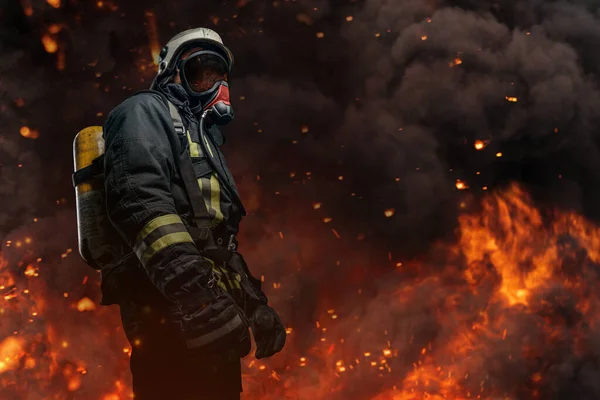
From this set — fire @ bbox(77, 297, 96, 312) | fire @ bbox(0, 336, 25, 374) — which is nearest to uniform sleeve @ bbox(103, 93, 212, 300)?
fire @ bbox(77, 297, 96, 312)

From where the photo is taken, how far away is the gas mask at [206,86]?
4.71 meters

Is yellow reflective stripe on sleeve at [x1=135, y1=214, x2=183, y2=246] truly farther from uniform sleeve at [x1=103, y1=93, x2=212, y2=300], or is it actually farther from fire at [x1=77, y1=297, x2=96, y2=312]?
fire at [x1=77, y1=297, x2=96, y2=312]

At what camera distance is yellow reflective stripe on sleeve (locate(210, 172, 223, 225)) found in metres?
4.44

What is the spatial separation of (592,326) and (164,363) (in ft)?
70.2

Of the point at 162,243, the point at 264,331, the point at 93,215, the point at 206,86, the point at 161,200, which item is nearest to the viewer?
the point at 162,243

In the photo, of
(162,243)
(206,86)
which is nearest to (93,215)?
(162,243)

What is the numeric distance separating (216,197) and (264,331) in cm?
102

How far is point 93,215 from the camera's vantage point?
420cm

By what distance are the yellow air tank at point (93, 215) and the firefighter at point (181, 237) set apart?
0.13 metres

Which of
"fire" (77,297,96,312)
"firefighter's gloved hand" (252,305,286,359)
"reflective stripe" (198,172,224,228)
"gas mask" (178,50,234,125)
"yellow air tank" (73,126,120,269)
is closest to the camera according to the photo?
"yellow air tank" (73,126,120,269)

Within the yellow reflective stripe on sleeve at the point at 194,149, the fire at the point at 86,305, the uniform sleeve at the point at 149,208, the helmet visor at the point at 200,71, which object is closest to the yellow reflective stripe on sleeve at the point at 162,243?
the uniform sleeve at the point at 149,208

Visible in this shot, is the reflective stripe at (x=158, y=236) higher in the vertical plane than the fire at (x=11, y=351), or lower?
higher

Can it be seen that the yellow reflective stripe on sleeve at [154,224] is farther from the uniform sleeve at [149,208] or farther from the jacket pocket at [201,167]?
the jacket pocket at [201,167]

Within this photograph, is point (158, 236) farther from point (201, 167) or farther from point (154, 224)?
point (201, 167)
